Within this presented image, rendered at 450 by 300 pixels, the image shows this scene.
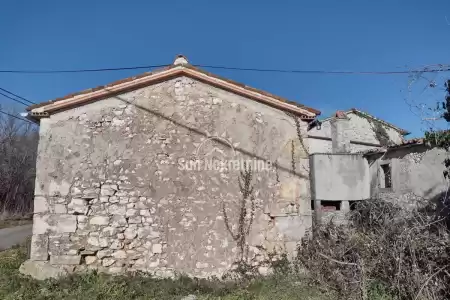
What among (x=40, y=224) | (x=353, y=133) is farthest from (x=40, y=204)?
(x=353, y=133)

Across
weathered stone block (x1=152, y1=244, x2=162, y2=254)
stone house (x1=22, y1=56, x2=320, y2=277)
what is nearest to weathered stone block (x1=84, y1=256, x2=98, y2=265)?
stone house (x1=22, y1=56, x2=320, y2=277)

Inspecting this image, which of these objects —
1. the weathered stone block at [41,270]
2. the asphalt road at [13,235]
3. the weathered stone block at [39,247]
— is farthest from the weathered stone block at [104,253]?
the asphalt road at [13,235]

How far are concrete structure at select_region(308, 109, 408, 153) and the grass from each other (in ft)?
42.0

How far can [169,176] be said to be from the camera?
7773 millimetres

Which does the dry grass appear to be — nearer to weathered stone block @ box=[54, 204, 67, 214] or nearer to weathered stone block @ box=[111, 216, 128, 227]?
weathered stone block @ box=[111, 216, 128, 227]

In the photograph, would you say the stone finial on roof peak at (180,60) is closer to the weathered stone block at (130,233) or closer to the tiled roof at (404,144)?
the weathered stone block at (130,233)

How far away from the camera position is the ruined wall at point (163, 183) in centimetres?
749

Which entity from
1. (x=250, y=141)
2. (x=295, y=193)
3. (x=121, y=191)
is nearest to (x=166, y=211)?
(x=121, y=191)

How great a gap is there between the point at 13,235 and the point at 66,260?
11210mm

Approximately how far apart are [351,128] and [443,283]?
1526 centimetres

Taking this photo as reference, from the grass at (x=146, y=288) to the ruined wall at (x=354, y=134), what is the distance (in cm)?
1279

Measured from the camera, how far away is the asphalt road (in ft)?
45.2

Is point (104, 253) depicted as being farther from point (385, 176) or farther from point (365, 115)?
point (365, 115)

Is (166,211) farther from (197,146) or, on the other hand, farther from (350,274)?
(350,274)
